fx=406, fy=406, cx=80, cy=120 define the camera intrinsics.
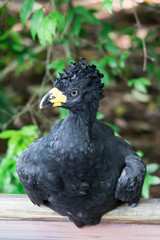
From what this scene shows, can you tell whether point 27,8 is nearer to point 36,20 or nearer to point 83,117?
point 36,20

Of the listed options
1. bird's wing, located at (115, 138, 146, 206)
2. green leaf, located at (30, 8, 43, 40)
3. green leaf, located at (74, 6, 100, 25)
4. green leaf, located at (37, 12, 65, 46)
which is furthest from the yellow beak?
green leaf, located at (74, 6, 100, 25)

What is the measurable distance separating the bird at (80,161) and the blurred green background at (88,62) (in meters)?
0.58

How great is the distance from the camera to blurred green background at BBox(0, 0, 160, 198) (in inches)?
118

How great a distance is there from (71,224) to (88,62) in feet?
11.0

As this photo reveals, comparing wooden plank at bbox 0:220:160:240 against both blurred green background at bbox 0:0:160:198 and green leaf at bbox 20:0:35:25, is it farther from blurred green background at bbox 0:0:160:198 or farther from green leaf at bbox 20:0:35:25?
green leaf at bbox 20:0:35:25

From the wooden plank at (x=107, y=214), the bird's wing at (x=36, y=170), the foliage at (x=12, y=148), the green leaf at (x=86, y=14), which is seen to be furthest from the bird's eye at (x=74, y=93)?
the green leaf at (x=86, y=14)

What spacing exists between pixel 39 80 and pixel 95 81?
393 cm

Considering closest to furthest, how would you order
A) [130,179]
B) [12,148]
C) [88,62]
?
[130,179] < [12,148] < [88,62]

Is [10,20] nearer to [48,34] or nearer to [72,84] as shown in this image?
[48,34]

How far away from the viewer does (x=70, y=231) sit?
2191 millimetres

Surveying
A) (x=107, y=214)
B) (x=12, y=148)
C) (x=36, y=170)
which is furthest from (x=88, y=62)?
(x=36, y=170)

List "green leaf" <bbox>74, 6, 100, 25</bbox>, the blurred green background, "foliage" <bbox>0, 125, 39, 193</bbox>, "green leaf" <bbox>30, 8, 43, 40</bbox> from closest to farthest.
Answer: "green leaf" <bbox>30, 8, 43, 40</bbox>, "foliage" <bbox>0, 125, 39, 193</bbox>, "green leaf" <bbox>74, 6, 100, 25</bbox>, the blurred green background

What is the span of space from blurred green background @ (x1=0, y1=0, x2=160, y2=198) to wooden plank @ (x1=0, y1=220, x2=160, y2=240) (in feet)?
1.20

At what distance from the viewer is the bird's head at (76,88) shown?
64.7 inches
